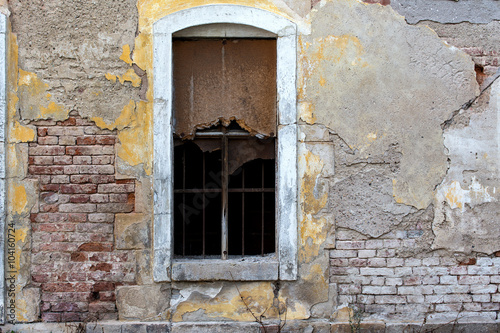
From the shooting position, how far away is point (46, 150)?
12.0 ft

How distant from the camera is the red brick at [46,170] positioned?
3.64 meters

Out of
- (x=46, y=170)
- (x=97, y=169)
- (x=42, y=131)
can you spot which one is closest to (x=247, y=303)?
(x=97, y=169)

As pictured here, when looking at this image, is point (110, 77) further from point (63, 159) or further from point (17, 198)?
point (17, 198)

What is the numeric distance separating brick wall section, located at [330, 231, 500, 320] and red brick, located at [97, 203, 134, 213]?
1759 mm

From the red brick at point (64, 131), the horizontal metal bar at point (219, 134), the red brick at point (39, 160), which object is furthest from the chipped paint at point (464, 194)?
the red brick at point (39, 160)

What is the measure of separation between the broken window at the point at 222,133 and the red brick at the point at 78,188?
69cm

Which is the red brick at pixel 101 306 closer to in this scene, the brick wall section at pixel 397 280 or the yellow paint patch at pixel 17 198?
the yellow paint patch at pixel 17 198

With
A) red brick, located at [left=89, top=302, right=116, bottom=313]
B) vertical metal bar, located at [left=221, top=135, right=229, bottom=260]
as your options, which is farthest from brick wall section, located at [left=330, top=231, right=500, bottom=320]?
red brick, located at [left=89, top=302, right=116, bottom=313]

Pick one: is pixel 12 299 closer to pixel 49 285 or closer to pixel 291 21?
pixel 49 285

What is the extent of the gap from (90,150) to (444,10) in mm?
3206

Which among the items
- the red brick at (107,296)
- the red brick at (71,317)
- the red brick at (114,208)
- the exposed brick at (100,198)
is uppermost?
the exposed brick at (100,198)

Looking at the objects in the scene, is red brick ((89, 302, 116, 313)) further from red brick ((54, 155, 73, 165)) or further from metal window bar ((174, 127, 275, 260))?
red brick ((54, 155, 73, 165))

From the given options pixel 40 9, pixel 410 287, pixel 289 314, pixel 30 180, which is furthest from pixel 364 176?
pixel 40 9

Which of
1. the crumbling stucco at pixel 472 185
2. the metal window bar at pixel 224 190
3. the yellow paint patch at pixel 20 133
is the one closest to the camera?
the yellow paint patch at pixel 20 133
